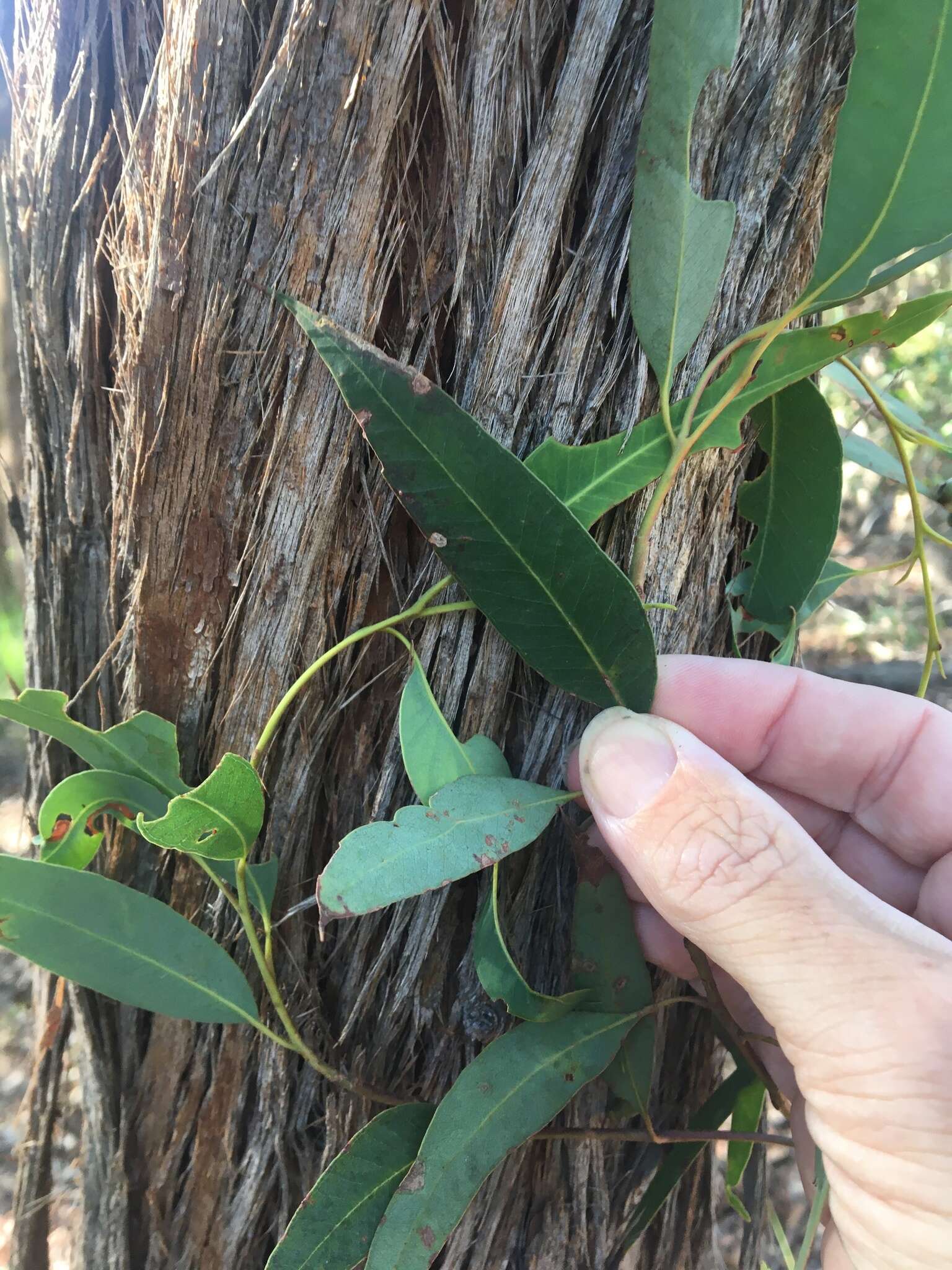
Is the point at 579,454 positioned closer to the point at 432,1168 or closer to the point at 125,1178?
the point at 432,1168

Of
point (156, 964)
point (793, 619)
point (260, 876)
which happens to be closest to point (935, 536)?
point (793, 619)

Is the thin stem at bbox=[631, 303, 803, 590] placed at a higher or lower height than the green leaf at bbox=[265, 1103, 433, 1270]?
higher

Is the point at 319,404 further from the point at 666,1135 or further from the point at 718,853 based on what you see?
the point at 666,1135

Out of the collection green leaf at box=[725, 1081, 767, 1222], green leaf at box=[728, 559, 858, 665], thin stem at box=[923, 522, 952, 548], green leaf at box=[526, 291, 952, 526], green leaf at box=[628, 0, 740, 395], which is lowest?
green leaf at box=[725, 1081, 767, 1222]

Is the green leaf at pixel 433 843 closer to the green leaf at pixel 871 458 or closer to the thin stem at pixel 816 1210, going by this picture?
the thin stem at pixel 816 1210

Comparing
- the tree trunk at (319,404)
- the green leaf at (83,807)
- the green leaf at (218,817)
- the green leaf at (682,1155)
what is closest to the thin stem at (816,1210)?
the green leaf at (682,1155)

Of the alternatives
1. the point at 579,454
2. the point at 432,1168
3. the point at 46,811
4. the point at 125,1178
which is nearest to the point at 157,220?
the point at 579,454

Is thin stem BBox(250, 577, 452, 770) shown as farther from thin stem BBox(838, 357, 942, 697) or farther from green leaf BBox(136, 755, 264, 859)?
thin stem BBox(838, 357, 942, 697)

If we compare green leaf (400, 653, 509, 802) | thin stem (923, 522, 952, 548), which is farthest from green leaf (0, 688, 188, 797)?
thin stem (923, 522, 952, 548)
